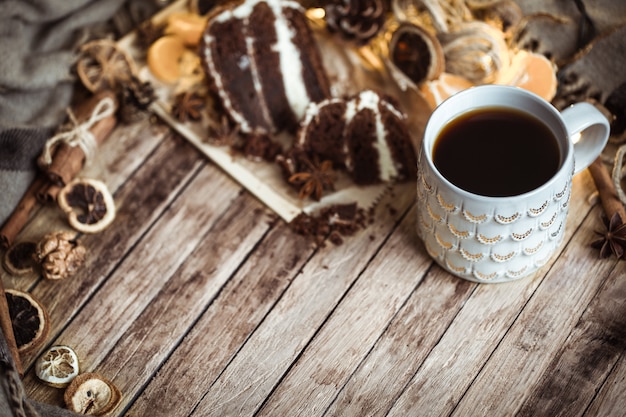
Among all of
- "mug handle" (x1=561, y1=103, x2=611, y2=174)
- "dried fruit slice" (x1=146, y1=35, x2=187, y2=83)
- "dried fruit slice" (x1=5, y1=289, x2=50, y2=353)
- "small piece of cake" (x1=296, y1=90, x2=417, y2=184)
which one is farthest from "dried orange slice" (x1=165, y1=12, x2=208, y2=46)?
"mug handle" (x1=561, y1=103, x2=611, y2=174)

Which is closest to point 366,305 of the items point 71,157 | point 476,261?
point 476,261

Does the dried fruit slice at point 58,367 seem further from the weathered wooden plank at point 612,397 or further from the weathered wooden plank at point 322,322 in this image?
the weathered wooden plank at point 612,397

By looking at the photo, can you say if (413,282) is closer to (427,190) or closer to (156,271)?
(427,190)

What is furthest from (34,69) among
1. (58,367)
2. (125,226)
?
(58,367)

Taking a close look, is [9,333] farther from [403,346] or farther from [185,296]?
[403,346]

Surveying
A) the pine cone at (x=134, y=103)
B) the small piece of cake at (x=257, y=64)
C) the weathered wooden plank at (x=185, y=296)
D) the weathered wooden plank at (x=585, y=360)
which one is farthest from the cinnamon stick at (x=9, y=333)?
the weathered wooden plank at (x=585, y=360)

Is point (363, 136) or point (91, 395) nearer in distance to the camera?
point (91, 395)
